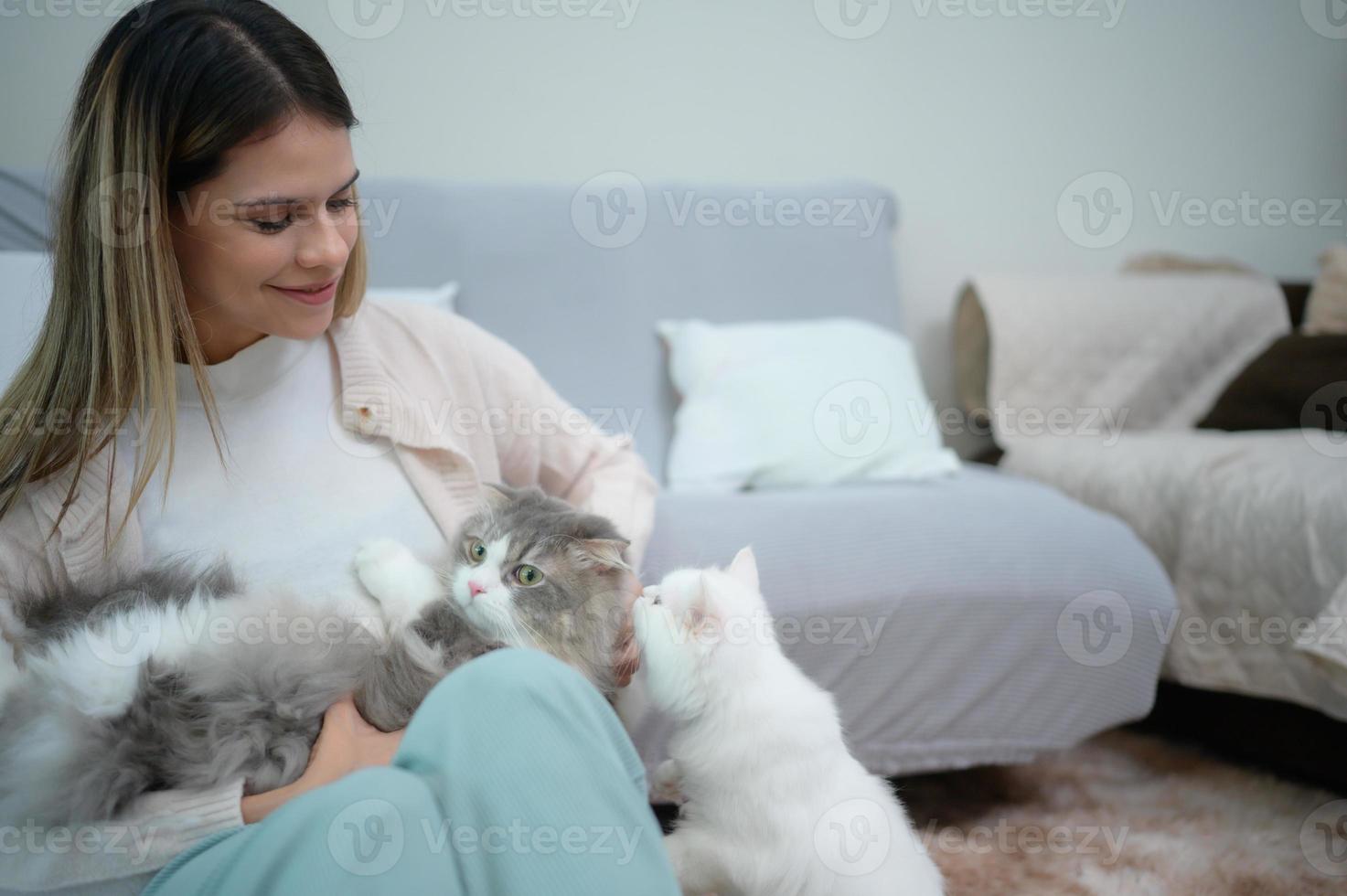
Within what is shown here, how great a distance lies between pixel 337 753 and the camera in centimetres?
89

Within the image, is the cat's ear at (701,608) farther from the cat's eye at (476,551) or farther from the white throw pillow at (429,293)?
the white throw pillow at (429,293)

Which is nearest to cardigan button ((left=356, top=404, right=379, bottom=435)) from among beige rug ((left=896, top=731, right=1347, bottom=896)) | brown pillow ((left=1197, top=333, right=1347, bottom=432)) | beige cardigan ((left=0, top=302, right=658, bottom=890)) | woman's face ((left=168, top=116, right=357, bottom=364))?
beige cardigan ((left=0, top=302, right=658, bottom=890))

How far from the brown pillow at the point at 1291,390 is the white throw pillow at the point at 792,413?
81cm

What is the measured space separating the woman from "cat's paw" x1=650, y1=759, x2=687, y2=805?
6.4 inches

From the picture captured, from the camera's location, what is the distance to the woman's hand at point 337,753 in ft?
2.79

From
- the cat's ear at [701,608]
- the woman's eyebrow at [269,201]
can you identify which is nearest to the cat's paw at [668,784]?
the cat's ear at [701,608]

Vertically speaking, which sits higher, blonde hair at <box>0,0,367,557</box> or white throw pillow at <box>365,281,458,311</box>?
blonde hair at <box>0,0,367,557</box>

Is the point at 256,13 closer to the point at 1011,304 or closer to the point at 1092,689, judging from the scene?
the point at 1092,689

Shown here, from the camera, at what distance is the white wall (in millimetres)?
2260

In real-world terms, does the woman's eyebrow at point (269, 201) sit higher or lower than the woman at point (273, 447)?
higher

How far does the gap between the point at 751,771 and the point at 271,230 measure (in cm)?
85

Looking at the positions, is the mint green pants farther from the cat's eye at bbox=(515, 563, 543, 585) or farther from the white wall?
the white wall

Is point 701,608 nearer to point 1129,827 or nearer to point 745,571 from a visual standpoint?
point 745,571

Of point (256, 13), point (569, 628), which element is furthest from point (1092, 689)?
point (256, 13)
